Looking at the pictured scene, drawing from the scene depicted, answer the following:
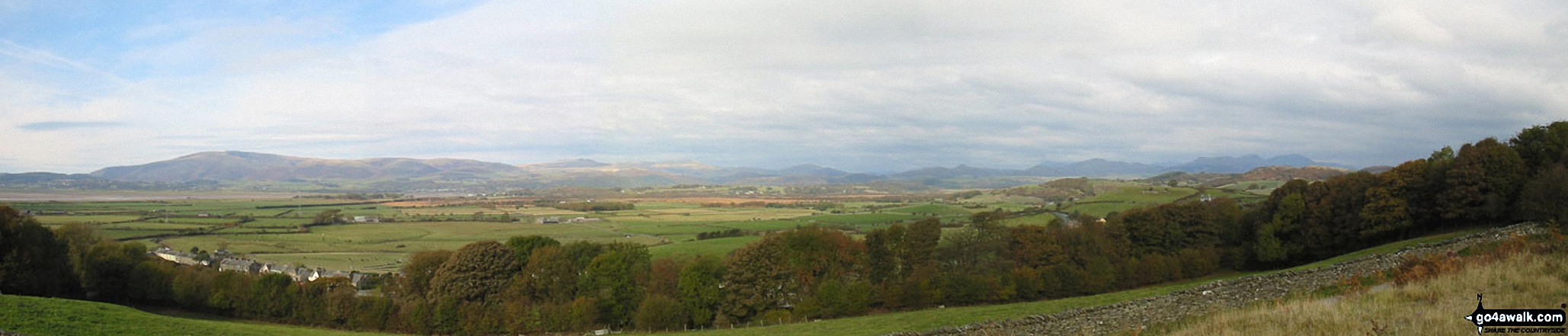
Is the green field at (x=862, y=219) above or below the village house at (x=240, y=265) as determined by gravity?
above

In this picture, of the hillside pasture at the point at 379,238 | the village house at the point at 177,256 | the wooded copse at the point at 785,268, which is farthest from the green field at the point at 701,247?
the village house at the point at 177,256

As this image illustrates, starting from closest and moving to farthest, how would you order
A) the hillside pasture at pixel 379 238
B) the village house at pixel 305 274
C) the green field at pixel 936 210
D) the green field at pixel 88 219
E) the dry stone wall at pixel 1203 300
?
the dry stone wall at pixel 1203 300, the village house at pixel 305 274, the hillside pasture at pixel 379 238, the green field at pixel 88 219, the green field at pixel 936 210

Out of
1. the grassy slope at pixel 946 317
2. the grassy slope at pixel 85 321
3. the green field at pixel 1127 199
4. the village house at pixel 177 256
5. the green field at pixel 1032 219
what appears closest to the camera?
the grassy slope at pixel 85 321

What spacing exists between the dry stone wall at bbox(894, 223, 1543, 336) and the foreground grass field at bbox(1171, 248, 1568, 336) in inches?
151

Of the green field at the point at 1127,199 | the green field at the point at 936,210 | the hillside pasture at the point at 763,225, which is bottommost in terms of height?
the hillside pasture at the point at 763,225

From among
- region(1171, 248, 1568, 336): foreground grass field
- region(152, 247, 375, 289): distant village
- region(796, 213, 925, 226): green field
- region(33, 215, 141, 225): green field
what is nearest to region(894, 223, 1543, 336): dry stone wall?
region(1171, 248, 1568, 336): foreground grass field

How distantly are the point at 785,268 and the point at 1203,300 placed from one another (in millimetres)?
21542

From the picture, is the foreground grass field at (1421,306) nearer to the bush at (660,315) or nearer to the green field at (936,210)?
the bush at (660,315)

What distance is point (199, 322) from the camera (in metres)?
26.8

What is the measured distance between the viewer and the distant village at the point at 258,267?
4447 cm

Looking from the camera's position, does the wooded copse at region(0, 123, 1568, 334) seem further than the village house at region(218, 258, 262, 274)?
No

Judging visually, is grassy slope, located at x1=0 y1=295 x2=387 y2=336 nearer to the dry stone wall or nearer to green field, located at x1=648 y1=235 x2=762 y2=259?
green field, located at x1=648 y1=235 x2=762 y2=259

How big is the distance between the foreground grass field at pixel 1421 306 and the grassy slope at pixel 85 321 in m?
31.4

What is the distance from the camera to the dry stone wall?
16812 mm
